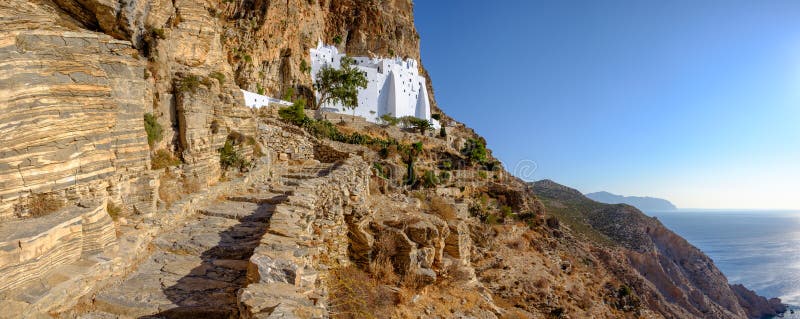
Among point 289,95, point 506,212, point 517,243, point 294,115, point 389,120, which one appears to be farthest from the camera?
point 389,120

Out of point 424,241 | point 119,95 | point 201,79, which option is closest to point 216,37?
point 201,79

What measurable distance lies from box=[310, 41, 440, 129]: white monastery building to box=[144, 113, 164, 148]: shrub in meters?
30.1

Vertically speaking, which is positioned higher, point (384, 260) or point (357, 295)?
point (384, 260)

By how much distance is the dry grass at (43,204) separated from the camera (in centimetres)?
361

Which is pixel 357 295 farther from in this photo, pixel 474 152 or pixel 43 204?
pixel 474 152

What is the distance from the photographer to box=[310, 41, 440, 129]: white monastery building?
38.8 m

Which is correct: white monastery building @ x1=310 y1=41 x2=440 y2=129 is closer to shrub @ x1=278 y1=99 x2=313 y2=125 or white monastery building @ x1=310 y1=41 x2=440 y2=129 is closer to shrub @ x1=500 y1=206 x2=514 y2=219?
shrub @ x1=278 y1=99 x2=313 y2=125

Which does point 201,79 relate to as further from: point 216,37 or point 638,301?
point 638,301

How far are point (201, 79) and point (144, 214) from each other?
3.35 meters

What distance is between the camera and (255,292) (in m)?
3.05

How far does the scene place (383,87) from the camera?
136ft

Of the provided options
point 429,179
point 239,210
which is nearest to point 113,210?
point 239,210

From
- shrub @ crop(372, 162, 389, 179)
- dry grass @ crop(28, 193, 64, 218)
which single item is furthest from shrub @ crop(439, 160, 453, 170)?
dry grass @ crop(28, 193, 64, 218)

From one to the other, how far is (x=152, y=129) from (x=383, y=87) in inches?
1429
